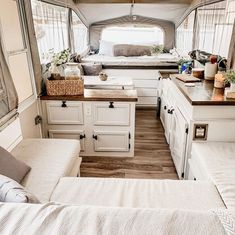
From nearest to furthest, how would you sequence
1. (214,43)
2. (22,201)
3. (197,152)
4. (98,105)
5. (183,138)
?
(22,201), (197,152), (183,138), (98,105), (214,43)

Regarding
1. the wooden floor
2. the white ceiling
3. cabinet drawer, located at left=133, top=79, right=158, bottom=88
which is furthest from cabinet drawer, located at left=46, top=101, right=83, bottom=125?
the white ceiling

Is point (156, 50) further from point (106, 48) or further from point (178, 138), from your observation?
point (178, 138)

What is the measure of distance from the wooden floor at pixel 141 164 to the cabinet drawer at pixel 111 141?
12 centimetres

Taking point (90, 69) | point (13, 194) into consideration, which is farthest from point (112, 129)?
point (90, 69)

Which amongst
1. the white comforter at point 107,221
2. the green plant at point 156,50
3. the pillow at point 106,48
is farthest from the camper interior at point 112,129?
the pillow at point 106,48

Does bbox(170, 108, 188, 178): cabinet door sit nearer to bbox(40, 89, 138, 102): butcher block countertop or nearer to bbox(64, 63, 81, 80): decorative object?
bbox(40, 89, 138, 102): butcher block countertop

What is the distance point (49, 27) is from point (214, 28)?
2.13m

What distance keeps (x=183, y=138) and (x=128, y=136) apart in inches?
28.0

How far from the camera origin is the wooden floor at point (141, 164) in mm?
2506

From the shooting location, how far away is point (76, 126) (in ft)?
8.86

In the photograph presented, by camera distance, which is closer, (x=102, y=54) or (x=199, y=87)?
(x=199, y=87)

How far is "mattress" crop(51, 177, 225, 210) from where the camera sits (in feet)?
4.39

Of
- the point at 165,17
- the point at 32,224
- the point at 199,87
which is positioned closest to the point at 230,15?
the point at 199,87

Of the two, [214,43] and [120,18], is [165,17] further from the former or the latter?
[214,43]
